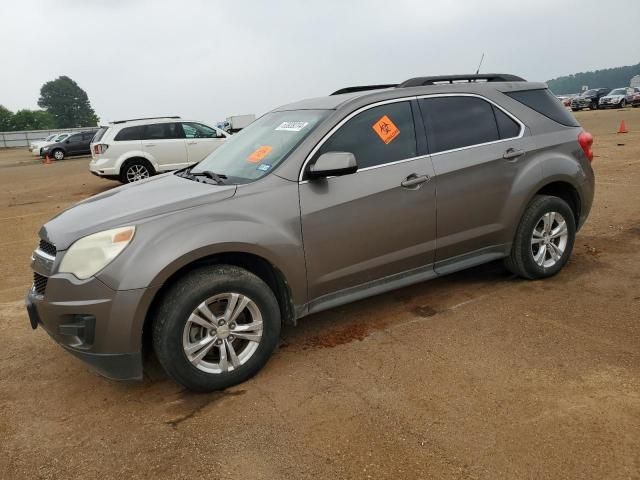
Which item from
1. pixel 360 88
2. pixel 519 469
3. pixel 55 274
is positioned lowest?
pixel 519 469

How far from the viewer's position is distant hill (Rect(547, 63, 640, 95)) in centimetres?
13575

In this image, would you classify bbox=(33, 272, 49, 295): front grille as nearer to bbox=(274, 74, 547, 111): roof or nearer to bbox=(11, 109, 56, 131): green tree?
bbox=(274, 74, 547, 111): roof

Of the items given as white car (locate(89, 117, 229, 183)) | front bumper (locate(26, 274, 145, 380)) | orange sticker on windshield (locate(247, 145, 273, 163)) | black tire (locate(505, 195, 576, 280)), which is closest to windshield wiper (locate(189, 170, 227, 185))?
orange sticker on windshield (locate(247, 145, 273, 163))

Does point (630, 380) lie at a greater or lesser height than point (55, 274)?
lesser

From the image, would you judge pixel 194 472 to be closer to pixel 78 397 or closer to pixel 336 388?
pixel 336 388

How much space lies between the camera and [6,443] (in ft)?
9.26

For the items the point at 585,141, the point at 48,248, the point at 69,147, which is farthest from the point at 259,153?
the point at 69,147

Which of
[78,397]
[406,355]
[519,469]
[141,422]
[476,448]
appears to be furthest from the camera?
[406,355]

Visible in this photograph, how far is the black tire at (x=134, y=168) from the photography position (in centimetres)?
1217

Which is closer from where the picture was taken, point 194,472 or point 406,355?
point 194,472

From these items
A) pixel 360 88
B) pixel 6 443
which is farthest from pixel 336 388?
pixel 360 88

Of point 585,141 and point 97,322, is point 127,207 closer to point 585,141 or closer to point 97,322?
point 97,322

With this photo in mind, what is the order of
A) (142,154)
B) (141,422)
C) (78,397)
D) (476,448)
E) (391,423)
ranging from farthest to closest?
(142,154), (78,397), (141,422), (391,423), (476,448)

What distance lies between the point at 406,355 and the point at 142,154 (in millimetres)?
10384
